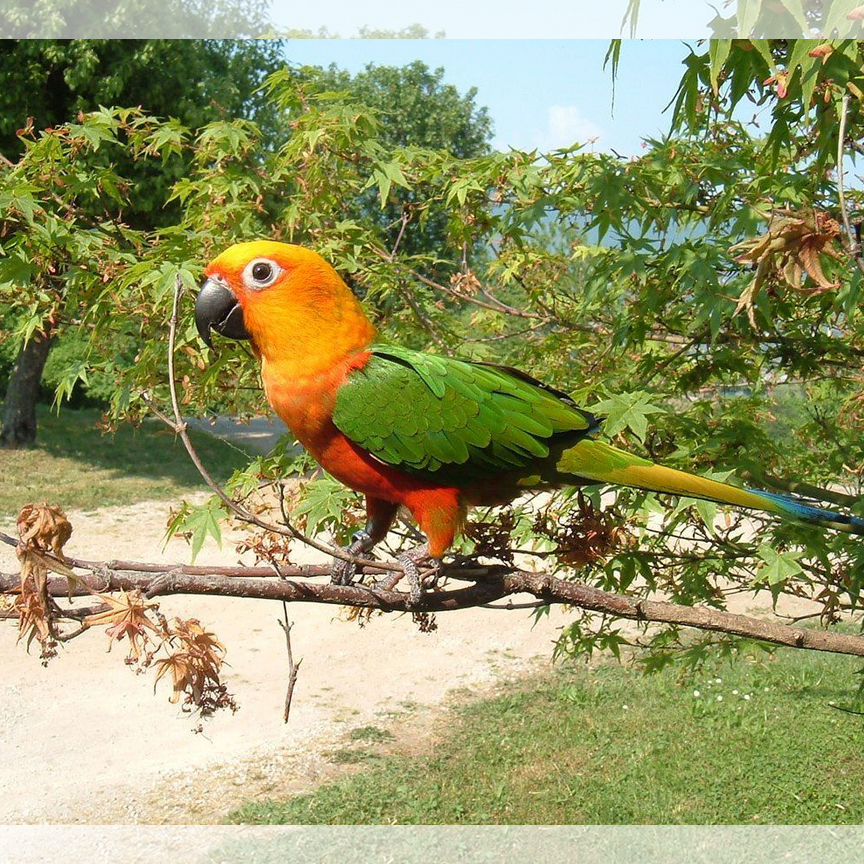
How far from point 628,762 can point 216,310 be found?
3200 millimetres

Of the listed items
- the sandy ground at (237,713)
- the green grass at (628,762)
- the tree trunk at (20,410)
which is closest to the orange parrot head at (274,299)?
the sandy ground at (237,713)

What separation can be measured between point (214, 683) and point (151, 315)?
1303 mm

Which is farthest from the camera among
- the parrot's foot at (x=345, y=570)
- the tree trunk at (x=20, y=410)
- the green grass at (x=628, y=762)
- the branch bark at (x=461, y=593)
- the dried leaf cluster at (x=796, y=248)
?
the tree trunk at (x=20, y=410)

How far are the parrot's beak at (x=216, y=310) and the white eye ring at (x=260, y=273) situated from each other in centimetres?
4

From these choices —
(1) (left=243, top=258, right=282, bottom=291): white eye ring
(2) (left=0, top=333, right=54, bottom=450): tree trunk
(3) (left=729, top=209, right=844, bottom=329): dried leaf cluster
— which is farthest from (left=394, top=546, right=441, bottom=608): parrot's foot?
(2) (left=0, top=333, right=54, bottom=450): tree trunk

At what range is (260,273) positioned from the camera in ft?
4.33

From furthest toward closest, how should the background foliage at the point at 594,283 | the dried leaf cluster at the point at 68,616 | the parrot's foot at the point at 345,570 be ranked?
the background foliage at the point at 594,283 → the parrot's foot at the point at 345,570 → the dried leaf cluster at the point at 68,616

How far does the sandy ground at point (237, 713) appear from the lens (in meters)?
3.61

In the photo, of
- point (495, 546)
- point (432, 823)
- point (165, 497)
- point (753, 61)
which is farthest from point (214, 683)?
point (165, 497)

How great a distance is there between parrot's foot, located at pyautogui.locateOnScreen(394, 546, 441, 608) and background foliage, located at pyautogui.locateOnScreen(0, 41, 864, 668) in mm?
107

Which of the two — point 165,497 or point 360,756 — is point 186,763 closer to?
point 360,756

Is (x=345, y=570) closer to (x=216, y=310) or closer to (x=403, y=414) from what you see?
(x=403, y=414)

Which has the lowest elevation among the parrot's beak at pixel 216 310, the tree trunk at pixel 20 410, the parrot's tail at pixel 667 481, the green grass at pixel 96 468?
the green grass at pixel 96 468

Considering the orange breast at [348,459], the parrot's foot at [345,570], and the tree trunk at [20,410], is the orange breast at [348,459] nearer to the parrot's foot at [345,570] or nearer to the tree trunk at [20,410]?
the parrot's foot at [345,570]
